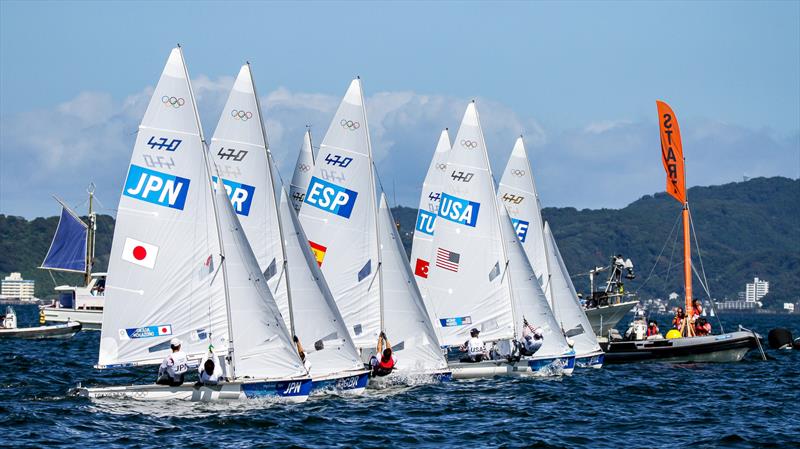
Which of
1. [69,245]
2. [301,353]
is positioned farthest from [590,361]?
[69,245]

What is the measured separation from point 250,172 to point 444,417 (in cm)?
856

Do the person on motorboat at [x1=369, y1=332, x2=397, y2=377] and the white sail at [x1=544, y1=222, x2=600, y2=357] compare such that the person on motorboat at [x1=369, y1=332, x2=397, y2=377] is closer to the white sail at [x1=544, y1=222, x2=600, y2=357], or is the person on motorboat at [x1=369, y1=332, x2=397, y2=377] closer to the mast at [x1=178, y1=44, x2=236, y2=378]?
the mast at [x1=178, y1=44, x2=236, y2=378]

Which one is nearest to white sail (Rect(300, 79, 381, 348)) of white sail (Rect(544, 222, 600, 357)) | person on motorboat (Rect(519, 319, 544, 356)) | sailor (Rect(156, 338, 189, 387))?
person on motorboat (Rect(519, 319, 544, 356))

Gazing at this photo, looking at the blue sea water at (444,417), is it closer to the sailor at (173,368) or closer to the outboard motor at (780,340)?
the sailor at (173,368)

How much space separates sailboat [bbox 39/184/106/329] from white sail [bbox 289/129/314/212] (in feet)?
127

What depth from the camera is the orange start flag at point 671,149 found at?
54.4 metres

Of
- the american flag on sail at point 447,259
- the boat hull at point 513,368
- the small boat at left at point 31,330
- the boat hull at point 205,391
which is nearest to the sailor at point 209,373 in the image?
the boat hull at point 205,391

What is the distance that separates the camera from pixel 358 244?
37156 mm

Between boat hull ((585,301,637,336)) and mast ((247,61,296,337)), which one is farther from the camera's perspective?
boat hull ((585,301,637,336))

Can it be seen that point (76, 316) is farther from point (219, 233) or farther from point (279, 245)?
point (219, 233)

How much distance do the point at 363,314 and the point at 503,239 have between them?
7044mm

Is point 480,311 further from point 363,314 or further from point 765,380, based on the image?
point 765,380

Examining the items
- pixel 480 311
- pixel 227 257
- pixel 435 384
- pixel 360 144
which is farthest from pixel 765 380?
pixel 227 257

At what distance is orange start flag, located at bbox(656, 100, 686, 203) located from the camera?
5444 cm
